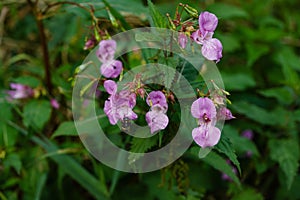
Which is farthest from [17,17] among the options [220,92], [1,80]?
[220,92]

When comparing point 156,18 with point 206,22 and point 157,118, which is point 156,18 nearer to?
point 206,22

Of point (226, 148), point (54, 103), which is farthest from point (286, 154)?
point (54, 103)

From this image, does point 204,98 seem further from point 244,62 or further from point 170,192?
point 244,62

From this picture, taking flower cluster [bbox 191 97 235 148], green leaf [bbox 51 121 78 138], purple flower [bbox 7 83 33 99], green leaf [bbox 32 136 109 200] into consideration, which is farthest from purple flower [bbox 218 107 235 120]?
purple flower [bbox 7 83 33 99]

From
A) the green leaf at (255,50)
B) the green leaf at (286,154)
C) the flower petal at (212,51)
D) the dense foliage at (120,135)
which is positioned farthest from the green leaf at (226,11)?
the flower petal at (212,51)

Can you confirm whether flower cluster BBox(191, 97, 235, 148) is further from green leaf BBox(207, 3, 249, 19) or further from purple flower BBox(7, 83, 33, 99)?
green leaf BBox(207, 3, 249, 19)

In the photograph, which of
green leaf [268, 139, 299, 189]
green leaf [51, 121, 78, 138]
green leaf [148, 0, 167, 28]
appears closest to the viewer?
green leaf [148, 0, 167, 28]
